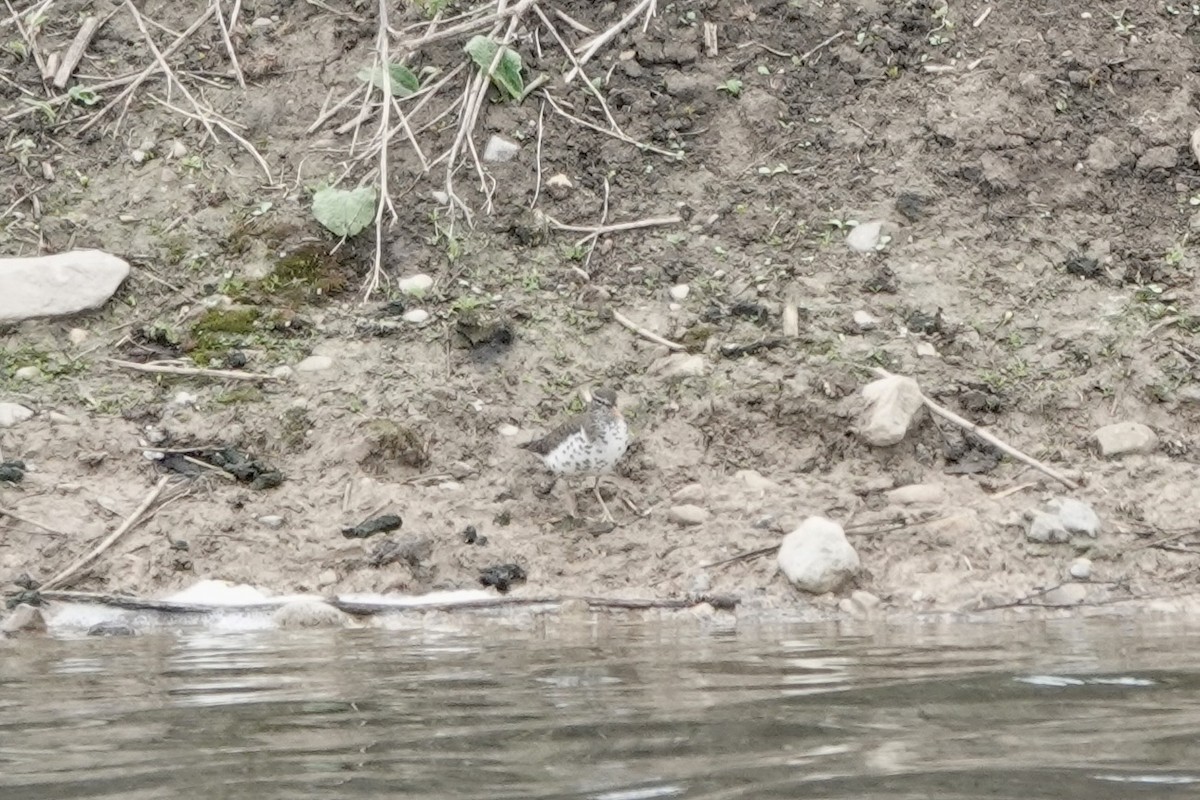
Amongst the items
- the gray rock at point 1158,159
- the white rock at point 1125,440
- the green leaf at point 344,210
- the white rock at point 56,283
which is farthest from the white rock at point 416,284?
the gray rock at point 1158,159

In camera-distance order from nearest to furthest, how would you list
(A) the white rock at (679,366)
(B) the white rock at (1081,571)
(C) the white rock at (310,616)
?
(C) the white rock at (310,616), (B) the white rock at (1081,571), (A) the white rock at (679,366)

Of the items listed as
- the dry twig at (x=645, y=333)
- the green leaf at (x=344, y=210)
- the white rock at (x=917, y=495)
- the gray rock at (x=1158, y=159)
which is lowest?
the white rock at (x=917, y=495)

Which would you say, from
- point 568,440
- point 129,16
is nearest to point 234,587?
point 568,440

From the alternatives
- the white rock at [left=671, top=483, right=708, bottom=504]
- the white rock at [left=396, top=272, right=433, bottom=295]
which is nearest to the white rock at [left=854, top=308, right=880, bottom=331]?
the white rock at [left=671, top=483, right=708, bottom=504]

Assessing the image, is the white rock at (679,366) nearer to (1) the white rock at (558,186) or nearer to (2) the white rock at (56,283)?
(1) the white rock at (558,186)

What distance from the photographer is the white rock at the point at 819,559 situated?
568 centimetres

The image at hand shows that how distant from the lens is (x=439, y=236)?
762 centimetres

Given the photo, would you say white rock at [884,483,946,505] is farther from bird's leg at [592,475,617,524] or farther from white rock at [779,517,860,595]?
bird's leg at [592,475,617,524]

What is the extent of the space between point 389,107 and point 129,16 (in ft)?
6.66

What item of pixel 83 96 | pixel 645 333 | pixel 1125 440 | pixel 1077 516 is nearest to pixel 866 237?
pixel 645 333

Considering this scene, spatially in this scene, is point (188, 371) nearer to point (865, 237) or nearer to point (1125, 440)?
point (865, 237)

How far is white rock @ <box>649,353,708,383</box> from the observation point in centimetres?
682

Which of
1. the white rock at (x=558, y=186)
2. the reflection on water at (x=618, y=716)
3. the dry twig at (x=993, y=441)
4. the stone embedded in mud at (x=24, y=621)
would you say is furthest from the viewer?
the white rock at (x=558, y=186)

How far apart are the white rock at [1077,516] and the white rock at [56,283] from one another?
463 centimetres
